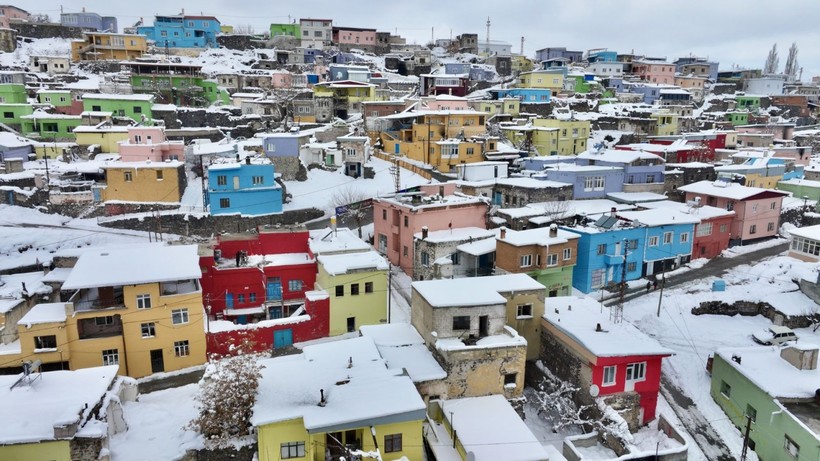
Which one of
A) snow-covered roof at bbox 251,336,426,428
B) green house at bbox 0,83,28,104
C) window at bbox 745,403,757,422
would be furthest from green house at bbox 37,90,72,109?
window at bbox 745,403,757,422

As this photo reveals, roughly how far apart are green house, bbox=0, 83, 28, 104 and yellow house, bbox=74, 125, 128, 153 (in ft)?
49.7

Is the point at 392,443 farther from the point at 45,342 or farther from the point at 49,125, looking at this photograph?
the point at 49,125

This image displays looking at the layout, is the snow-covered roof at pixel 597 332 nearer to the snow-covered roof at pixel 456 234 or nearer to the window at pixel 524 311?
the window at pixel 524 311

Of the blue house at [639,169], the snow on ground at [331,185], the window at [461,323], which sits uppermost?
the blue house at [639,169]

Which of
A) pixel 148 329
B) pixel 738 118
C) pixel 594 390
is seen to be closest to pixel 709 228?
pixel 594 390

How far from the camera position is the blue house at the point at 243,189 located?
135 ft

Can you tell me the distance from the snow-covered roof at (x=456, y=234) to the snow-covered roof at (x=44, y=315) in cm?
1994

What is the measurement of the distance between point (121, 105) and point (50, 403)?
4440 centimetres

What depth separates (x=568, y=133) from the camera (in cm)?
6425

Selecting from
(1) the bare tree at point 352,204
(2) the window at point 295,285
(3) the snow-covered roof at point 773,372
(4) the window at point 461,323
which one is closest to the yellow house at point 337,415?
(4) the window at point 461,323

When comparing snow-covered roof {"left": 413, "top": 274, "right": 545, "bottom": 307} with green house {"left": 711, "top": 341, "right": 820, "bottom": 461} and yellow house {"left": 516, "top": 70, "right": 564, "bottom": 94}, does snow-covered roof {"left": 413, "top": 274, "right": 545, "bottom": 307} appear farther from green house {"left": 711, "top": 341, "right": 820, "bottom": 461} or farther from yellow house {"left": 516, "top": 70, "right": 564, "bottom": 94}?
yellow house {"left": 516, "top": 70, "right": 564, "bottom": 94}

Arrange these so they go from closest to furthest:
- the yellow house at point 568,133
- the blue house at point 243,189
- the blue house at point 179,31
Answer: the blue house at point 243,189, the yellow house at point 568,133, the blue house at point 179,31

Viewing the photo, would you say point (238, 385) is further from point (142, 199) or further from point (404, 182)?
point (404, 182)

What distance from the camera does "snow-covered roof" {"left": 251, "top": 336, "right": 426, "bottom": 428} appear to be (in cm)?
1688
